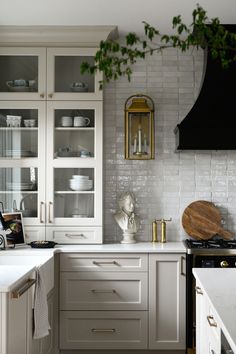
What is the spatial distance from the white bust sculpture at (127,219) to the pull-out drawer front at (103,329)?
2.22 ft

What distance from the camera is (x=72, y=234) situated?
4.09m

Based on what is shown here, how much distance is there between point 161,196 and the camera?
434 centimetres

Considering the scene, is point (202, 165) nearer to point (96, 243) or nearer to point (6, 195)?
point (96, 243)

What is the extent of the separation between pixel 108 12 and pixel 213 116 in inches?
45.8

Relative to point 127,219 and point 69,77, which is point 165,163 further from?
point 69,77

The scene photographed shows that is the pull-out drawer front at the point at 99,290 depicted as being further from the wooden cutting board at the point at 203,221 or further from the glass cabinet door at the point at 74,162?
the wooden cutting board at the point at 203,221

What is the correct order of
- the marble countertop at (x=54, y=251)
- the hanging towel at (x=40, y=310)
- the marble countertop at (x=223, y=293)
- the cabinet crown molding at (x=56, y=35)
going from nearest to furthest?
1. the marble countertop at (x=223, y=293)
2. the hanging towel at (x=40, y=310)
3. the marble countertop at (x=54, y=251)
4. the cabinet crown molding at (x=56, y=35)

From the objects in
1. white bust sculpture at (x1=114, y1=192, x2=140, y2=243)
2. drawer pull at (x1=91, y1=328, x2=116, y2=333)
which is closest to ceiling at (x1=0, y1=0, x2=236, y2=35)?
white bust sculpture at (x1=114, y1=192, x2=140, y2=243)

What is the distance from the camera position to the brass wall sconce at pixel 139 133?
4250mm

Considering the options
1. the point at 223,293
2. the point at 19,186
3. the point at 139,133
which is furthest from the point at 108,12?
the point at 223,293

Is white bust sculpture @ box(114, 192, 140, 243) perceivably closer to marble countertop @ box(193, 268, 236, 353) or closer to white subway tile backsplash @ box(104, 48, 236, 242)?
white subway tile backsplash @ box(104, 48, 236, 242)

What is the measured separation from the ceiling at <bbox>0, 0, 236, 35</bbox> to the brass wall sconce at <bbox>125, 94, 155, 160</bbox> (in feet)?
2.28

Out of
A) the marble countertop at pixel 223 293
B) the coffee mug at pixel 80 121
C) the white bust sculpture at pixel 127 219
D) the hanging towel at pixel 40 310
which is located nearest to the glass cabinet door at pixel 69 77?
the coffee mug at pixel 80 121

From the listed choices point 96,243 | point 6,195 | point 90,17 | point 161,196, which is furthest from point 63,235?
point 90,17
